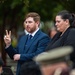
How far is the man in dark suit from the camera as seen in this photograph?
299 inches

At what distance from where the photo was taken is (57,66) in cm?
402

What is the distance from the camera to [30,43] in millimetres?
7699

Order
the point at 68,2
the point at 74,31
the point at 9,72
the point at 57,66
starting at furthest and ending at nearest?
1. the point at 68,2
2. the point at 9,72
3. the point at 74,31
4. the point at 57,66

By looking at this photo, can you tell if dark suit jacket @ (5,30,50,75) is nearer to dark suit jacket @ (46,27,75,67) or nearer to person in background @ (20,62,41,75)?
person in background @ (20,62,41,75)

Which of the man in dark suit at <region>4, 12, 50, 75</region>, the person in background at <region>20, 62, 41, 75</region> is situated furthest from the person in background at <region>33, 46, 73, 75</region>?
the man in dark suit at <region>4, 12, 50, 75</region>

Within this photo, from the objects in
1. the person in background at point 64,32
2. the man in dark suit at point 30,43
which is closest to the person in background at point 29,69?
the man in dark suit at point 30,43

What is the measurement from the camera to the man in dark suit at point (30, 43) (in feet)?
24.9

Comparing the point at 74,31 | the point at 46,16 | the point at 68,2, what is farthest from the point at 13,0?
the point at 74,31

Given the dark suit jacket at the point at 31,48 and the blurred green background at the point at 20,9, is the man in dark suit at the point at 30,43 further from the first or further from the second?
the blurred green background at the point at 20,9

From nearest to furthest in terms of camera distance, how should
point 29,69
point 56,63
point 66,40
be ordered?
point 56,63, point 66,40, point 29,69

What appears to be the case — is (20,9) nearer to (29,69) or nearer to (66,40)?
(29,69)

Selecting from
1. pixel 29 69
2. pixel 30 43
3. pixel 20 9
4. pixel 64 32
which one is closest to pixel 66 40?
pixel 64 32

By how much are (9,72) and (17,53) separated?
29.6 inches

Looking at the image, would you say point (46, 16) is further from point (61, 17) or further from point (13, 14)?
point (61, 17)
